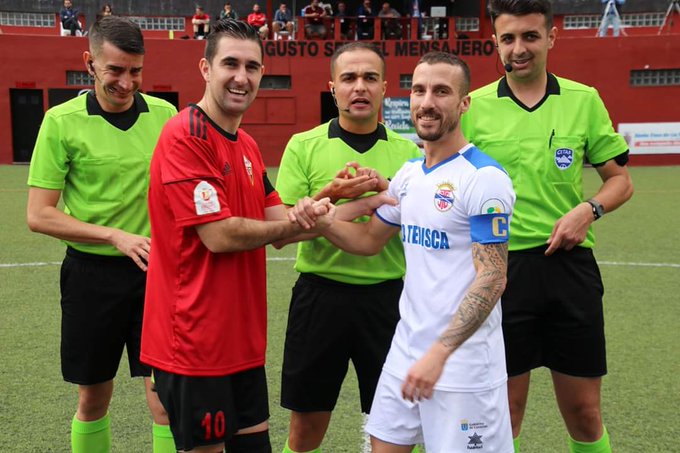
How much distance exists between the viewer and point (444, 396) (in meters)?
2.95

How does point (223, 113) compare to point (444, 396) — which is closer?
point (444, 396)

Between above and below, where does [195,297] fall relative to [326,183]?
below

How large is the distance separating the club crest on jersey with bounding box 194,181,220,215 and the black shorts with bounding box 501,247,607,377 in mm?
1570

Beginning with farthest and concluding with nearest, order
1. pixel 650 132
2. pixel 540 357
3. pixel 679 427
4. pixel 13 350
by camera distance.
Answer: pixel 650 132 < pixel 13 350 < pixel 679 427 < pixel 540 357

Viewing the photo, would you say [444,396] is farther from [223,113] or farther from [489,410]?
[223,113]

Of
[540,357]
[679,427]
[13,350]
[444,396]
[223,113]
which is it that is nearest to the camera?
[444,396]

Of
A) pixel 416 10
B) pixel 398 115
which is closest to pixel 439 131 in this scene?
pixel 398 115

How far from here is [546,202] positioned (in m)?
3.70

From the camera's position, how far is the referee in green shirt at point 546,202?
3.70 m

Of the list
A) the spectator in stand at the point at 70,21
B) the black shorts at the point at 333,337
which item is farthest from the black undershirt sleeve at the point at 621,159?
the spectator in stand at the point at 70,21

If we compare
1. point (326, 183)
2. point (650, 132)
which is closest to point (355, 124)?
point (326, 183)

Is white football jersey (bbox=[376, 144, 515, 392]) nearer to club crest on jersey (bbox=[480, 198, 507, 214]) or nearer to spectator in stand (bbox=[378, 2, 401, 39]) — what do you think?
club crest on jersey (bbox=[480, 198, 507, 214])

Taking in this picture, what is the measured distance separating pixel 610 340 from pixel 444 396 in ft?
14.3

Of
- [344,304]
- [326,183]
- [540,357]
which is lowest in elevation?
[540,357]
